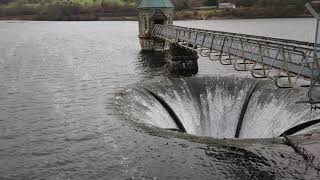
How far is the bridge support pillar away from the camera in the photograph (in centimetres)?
4997

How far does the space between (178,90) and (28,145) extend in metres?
15.4

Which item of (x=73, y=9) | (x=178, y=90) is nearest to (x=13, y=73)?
(x=178, y=90)

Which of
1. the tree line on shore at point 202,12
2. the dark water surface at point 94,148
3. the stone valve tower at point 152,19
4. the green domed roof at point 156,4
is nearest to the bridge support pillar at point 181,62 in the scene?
the dark water surface at point 94,148

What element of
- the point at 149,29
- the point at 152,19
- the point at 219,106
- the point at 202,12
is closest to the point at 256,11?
the point at 202,12

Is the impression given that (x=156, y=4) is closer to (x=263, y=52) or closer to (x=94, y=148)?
(x=263, y=52)

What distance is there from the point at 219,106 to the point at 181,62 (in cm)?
1623

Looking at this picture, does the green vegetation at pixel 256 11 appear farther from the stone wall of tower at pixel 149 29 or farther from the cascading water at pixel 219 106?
the cascading water at pixel 219 106

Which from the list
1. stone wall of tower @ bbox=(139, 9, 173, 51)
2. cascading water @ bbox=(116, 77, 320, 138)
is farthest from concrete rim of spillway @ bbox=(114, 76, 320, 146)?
stone wall of tower @ bbox=(139, 9, 173, 51)

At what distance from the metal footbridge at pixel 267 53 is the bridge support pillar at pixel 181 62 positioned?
2.17 meters

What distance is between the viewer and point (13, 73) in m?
48.5

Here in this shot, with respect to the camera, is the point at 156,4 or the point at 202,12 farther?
the point at 202,12

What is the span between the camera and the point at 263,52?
26.0 meters

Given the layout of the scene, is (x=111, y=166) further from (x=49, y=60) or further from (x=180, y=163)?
(x=49, y=60)

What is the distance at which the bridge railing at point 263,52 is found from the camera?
69.0ft
